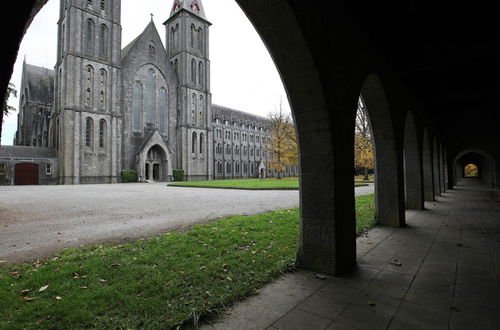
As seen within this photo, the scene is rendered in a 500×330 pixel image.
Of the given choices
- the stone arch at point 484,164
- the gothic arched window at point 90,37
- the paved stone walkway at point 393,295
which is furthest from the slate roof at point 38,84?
the stone arch at point 484,164

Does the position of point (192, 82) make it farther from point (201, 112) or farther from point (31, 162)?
point (31, 162)

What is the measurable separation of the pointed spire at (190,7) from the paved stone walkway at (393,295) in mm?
47469

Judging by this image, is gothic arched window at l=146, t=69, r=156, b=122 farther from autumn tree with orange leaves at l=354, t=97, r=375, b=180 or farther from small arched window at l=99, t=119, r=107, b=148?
autumn tree with orange leaves at l=354, t=97, r=375, b=180

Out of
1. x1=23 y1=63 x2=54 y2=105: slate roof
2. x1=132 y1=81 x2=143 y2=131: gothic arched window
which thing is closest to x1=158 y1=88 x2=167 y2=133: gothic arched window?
x1=132 y1=81 x2=143 y2=131: gothic arched window

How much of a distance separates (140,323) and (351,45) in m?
4.53

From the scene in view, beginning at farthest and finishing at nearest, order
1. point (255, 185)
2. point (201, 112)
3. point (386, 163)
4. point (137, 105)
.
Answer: point (201, 112), point (137, 105), point (255, 185), point (386, 163)

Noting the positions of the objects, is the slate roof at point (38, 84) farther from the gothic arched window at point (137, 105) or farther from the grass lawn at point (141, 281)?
the grass lawn at point (141, 281)

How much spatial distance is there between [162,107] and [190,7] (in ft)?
61.7

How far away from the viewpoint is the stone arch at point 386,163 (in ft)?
19.1

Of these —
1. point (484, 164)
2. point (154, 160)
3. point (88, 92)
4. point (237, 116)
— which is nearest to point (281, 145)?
point (154, 160)

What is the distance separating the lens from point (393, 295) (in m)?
2.77

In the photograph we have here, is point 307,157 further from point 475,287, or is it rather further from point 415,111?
point 415,111

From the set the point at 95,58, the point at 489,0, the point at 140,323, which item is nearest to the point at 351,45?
the point at 489,0

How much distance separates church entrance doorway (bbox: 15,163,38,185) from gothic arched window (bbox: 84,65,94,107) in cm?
957
